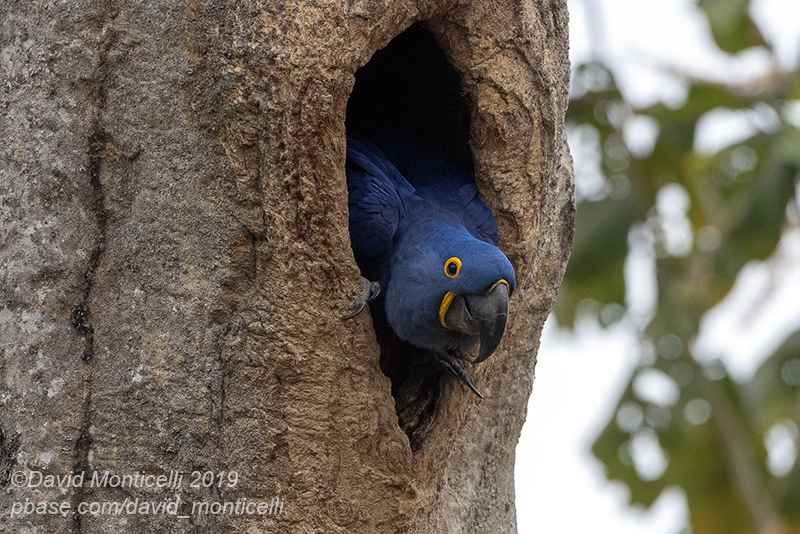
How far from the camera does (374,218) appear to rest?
285 centimetres

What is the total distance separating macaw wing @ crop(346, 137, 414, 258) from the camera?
2.85 meters

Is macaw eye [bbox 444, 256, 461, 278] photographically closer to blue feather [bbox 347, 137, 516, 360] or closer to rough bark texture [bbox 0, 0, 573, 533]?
blue feather [bbox 347, 137, 516, 360]

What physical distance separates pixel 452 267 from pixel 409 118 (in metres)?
1.19

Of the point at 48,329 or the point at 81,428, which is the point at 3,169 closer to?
the point at 48,329

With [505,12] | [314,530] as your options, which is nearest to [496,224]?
[505,12]

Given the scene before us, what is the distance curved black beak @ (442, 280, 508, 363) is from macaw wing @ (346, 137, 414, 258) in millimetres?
395

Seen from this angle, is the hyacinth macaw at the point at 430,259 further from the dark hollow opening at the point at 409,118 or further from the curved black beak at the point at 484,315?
the dark hollow opening at the point at 409,118

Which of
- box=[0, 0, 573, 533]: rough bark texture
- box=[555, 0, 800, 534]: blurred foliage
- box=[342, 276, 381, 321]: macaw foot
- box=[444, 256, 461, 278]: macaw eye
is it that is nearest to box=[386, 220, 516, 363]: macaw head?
box=[444, 256, 461, 278]: macaw eye

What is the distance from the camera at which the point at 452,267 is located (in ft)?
8.70

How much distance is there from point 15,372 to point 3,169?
24.4 inches

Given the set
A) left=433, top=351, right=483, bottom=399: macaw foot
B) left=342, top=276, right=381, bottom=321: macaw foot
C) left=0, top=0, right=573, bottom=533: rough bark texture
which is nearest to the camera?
left=0, top=0, right=573, bottom=533: rough bark texture

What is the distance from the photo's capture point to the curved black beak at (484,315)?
2.59 meters

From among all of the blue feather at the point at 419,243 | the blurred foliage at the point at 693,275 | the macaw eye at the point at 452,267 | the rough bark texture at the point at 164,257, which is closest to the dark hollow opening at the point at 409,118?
the blue feather at the point at 419,243

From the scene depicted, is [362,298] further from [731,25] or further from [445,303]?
[731,25]
